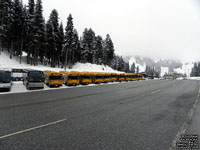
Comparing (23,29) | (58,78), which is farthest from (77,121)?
(23,29)

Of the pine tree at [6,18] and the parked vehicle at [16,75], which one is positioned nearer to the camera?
the parked vehicle at [16,75]

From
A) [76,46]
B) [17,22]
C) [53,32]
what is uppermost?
[17,22]

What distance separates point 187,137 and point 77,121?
15.8 ft

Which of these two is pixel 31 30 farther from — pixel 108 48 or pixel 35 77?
pixel 108 48

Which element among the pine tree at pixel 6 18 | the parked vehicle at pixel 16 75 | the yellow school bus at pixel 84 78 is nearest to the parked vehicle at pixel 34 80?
the parked vehicle at pixel 16 75

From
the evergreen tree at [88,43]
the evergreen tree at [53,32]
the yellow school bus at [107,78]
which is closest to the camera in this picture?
the yellow school bus at [107,78]

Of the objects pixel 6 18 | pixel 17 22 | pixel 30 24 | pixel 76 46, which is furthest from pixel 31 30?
pixel 76 46

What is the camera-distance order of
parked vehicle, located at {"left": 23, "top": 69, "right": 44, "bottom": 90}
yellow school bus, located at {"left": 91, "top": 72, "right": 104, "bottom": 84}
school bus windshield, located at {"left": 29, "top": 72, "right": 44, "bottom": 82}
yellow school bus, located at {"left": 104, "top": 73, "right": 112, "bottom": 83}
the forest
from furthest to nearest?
the forest, yellow school bus, located at {"left": 104, "top": 73, "right": 112, "bottom": 83}, yellow school bus, located at {"left": 91, "top": 72, "right": 104, "bottom": 84}, school bus windshield, located at {"left": 29, "top": 72, "right": 44, "bottom": 82}, parked vehicle, located at {"left": 23, "top": 69, "right": 44, "bottom": 90}

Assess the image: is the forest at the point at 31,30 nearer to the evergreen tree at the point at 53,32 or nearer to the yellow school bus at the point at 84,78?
the evergreen tree at the point at 53,32

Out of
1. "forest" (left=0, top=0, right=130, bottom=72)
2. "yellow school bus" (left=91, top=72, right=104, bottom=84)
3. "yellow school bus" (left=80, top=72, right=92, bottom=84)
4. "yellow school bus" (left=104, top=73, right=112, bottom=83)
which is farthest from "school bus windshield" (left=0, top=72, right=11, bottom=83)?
"forest" (left=0, top=0, right=130, bottom=72)

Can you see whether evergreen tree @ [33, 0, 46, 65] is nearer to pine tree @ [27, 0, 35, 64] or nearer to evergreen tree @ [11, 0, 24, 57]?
pine tree @ [27, 0, 35, 64]

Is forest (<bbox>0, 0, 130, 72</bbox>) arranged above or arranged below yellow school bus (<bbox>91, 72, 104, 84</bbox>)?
above

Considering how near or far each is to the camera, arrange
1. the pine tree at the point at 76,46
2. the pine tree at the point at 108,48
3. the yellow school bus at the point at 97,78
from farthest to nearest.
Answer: the pine tree at the point at 108,48 → the pine tree at the point at 76,46 → the yellow school bus at the point at 97,78

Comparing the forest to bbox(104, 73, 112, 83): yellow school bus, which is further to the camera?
the forest
